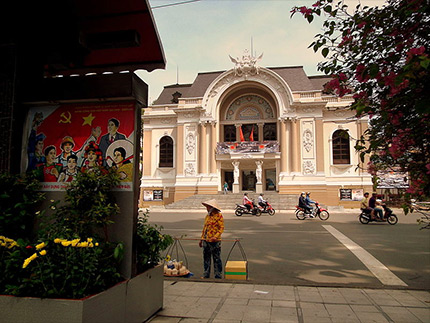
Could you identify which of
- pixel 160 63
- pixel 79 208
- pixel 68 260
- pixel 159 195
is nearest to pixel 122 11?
pixel 160 63

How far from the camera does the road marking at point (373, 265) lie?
595cm

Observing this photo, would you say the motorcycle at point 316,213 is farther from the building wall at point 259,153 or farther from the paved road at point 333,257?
the building wall at point 259,153

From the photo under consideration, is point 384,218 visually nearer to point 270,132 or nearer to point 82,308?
point 82,308

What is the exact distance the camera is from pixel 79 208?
126 inches

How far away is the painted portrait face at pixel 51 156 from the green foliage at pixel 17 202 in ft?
0.78

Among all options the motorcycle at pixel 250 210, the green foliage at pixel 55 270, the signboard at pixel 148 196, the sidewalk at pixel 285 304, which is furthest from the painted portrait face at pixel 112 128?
the signboard at pixel 148 196

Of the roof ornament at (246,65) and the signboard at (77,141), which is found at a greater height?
the roof ornament at (246,65)

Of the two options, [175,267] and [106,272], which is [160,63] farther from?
[175,267]

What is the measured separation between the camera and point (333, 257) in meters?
8.12

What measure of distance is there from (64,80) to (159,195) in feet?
95.9

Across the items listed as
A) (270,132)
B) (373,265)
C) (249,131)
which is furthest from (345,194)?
(373,265)

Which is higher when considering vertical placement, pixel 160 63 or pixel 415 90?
pixel 160 63

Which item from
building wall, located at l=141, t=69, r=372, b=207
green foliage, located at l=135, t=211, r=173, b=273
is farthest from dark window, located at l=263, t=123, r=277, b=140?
green foliage, located at l=135, t=211, r=173, b=273

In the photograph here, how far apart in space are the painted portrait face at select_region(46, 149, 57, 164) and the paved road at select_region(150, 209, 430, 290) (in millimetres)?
2983
